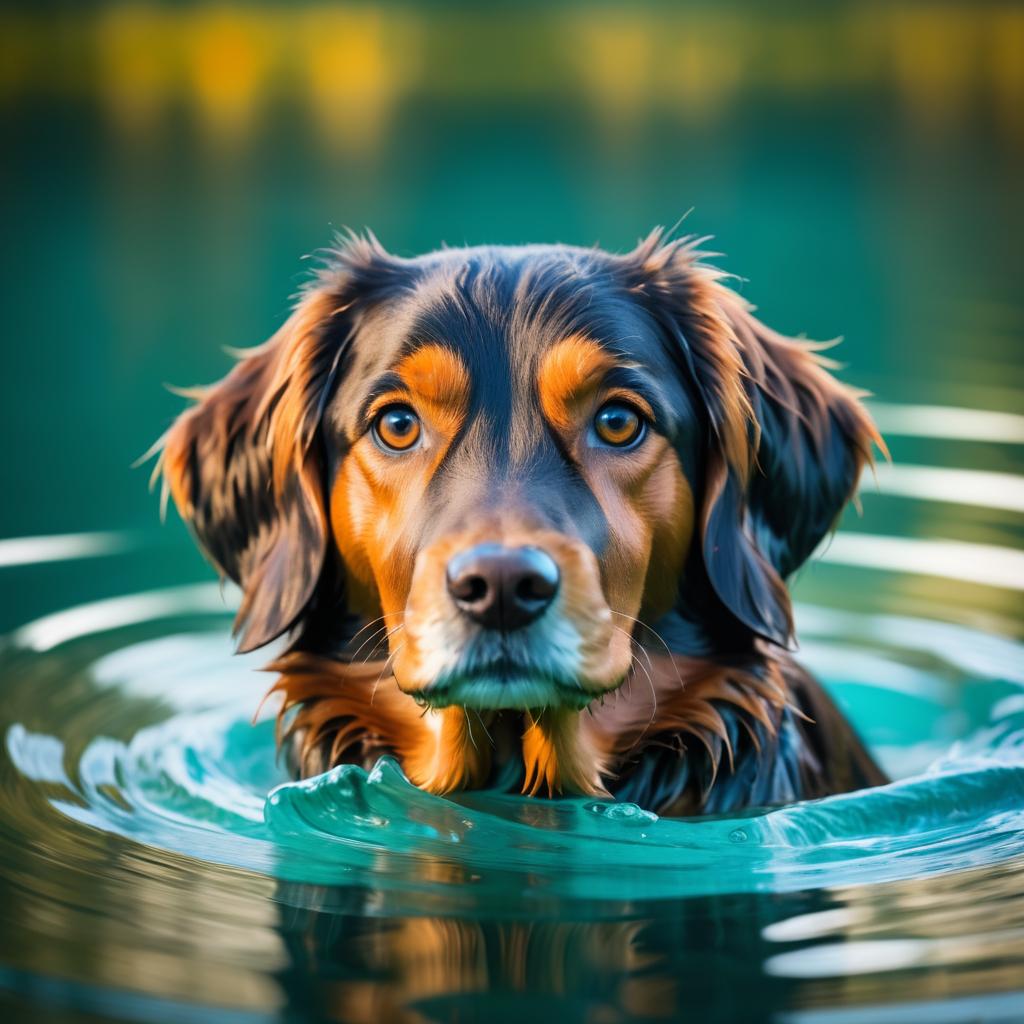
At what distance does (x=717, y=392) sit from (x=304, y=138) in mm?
18478

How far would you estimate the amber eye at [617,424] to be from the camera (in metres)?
4.66

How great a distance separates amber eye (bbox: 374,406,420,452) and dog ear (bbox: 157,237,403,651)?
329 mm

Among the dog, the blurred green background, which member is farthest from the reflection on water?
the blurred green background

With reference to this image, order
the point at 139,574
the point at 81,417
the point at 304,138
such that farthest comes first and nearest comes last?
the point at 304,138 → the point at 81,417 → the point at 139,574

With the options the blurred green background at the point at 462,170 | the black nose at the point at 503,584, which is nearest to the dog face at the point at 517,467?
the black nose at the point at 503,584

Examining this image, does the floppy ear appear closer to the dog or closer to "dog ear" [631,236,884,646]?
the dog

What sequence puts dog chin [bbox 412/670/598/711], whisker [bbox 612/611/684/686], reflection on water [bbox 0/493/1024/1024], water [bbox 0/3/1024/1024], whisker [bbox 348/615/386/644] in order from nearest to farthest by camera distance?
reflection on water [bbox 0/493/1024/1024]
water [bbox 0/3/1024/1024]
dog chin [bbox 412/670/598/711]
whisker [bbox 612/611/684/686]
whisker [bbox 348/615/386/644]

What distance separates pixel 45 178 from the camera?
19469 mm

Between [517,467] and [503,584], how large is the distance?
1.69 feet

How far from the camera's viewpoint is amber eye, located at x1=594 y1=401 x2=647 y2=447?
4660 mm

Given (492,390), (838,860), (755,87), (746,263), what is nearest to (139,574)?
(492,390)

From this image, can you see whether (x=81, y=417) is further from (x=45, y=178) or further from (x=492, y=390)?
(x=45, y=178)

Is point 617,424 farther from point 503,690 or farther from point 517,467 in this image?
point 503,690

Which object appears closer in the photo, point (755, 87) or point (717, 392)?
point (717, 392)
